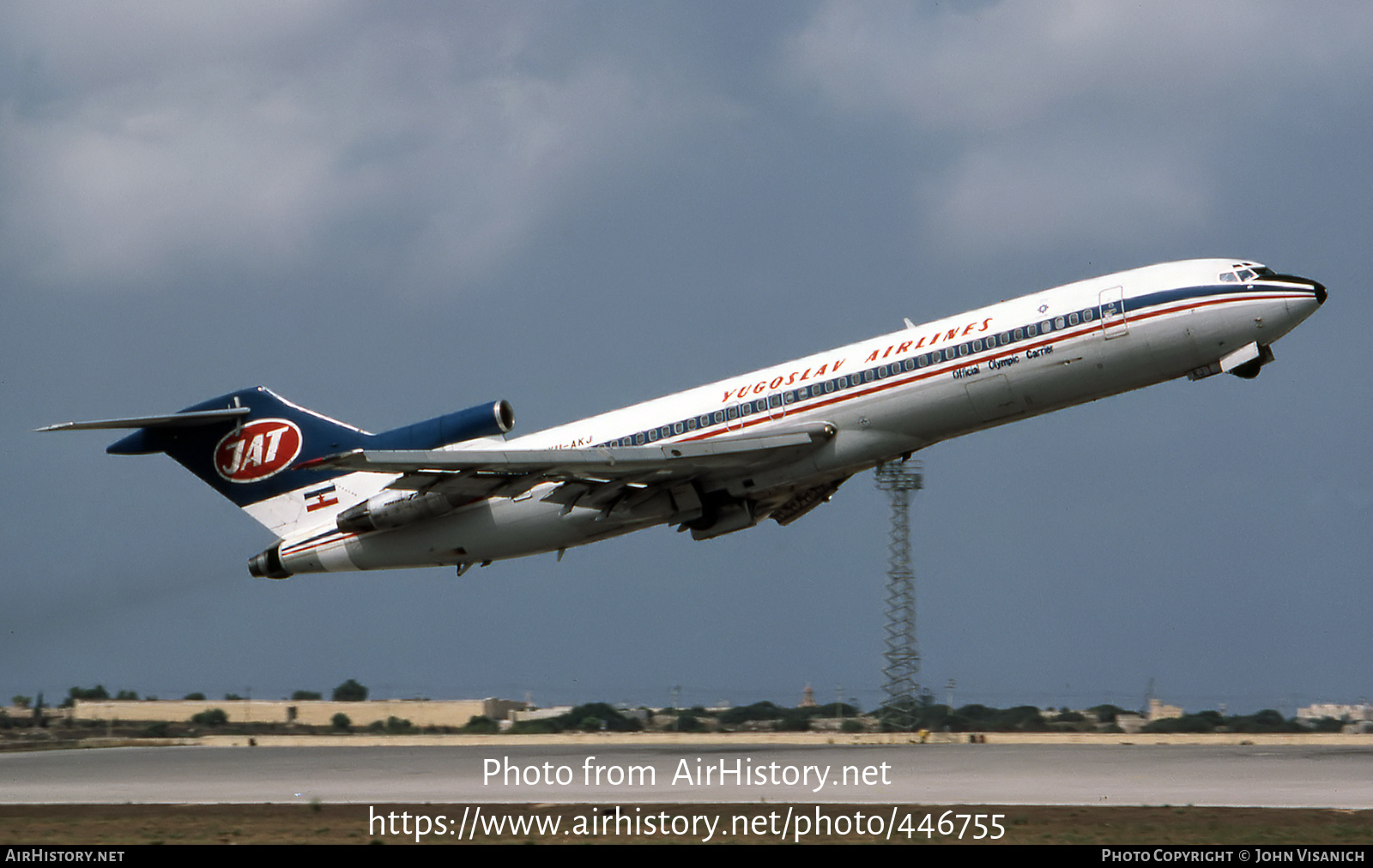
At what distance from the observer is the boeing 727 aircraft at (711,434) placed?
96.4 feet

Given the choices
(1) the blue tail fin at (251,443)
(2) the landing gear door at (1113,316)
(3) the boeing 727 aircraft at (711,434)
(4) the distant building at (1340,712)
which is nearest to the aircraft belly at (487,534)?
(3) the boeing 727 aircraft at (711,434)

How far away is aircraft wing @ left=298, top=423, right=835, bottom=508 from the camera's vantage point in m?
31.1

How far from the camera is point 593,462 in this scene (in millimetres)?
31312

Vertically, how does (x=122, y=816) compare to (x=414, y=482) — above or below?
below

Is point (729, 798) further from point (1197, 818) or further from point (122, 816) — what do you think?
point (122, 816)

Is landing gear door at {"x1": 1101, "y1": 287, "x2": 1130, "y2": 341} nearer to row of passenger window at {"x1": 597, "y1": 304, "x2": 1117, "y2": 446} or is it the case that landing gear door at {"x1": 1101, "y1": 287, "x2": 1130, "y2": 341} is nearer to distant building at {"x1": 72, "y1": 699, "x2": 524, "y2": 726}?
row of passenger window at {"x1": 597, "y1": 304, "x2": 1117, "y2": 446}

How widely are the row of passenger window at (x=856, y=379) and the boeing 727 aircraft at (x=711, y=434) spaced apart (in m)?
0.04

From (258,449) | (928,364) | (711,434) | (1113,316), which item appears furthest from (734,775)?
(258,449)

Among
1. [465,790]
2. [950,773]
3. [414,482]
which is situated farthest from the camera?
[414,482]

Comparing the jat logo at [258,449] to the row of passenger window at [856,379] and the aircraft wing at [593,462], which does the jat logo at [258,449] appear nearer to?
the aircraft wing at [593,462]

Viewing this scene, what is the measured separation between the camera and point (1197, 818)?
20422 mm

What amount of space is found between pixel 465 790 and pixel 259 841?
6040mm
